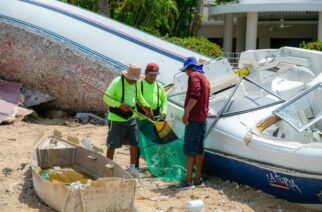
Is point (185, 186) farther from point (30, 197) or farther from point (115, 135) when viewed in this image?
point (30, 197)

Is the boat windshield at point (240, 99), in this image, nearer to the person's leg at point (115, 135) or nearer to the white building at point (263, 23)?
the person's leg at point (115, 135)

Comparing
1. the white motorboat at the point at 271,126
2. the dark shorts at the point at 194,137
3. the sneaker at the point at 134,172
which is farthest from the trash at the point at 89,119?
the dark shorts at the point at 194,137

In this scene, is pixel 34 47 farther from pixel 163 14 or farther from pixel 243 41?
pixel 243 41

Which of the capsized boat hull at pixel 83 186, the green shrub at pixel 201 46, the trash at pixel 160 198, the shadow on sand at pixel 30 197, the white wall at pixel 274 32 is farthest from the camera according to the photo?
the white wall at pixel 274 32

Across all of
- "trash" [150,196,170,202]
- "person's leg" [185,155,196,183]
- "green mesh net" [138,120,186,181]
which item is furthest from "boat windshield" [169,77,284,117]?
"trash" [150,196,170,202]

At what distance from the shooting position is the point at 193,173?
7.23 meters

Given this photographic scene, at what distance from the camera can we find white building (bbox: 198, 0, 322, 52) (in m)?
19.3

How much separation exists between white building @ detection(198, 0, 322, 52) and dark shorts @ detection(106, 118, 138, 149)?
13275 millimetres

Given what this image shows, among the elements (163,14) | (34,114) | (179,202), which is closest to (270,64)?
(179,202)

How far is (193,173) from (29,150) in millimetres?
2826

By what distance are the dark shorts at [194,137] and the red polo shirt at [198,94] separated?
0.08 m

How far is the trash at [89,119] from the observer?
10.9 m

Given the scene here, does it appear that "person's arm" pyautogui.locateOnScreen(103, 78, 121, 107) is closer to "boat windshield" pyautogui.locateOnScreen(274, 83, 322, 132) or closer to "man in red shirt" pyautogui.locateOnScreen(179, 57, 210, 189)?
"man in red shirt" pyautogui.locateOnScreen(179, 57, 210, 189)

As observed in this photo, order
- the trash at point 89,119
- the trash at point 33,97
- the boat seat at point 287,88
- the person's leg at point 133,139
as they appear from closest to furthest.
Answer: the person's leg at point 133,139, the boat seat at point 287,88, the trash at point 89,119, the trash at point 33,97
